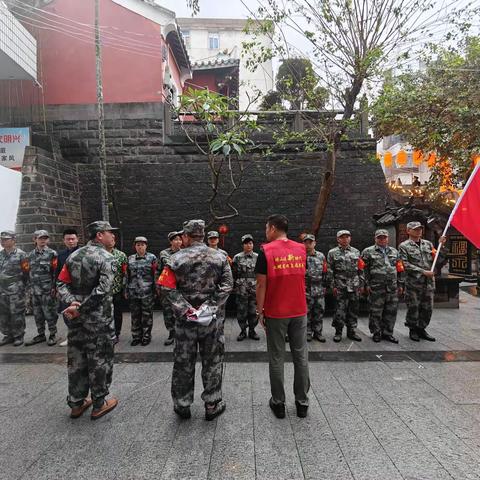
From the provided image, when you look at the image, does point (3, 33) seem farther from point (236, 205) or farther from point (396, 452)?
point (396, 452)

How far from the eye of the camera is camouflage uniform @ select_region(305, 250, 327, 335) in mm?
6287

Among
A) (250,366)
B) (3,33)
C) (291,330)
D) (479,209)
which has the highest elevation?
(3,33)

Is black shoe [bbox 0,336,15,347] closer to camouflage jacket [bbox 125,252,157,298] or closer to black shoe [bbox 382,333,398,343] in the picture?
camouflage jacket [bbox 125,252,157,298]

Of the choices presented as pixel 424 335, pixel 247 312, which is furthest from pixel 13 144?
pixel 424 335

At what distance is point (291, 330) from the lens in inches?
141

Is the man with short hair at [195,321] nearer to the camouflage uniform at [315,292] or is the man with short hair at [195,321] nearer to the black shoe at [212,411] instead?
Result: the black shoe at [212,411]

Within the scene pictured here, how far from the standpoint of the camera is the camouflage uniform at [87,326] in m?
3.53

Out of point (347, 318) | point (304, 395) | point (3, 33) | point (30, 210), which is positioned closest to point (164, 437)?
point (304, 395)

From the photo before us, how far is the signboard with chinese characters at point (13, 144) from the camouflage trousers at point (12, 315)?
12.7ft

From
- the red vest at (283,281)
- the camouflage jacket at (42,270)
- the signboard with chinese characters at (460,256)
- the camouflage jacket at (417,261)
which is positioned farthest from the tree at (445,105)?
the camouflage jacket at (42,270)

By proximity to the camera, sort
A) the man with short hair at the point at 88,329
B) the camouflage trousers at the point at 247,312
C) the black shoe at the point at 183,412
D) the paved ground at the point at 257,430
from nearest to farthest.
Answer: the paved ground at the point at 257,430
the black shoe at the point at 183,412
the man with short hair at the point at 88,329
the camouflage trousers at the point at 247,312

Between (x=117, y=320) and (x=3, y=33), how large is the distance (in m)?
6.48

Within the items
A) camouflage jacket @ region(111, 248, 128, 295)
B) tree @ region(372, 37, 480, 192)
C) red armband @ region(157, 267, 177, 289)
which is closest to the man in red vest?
red armband @ region(157, 267, 177, 289)

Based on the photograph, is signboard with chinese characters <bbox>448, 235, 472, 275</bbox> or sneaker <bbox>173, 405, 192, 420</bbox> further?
signboard with chinese characters <bbox>448, 235, 472, 275</bbox>
